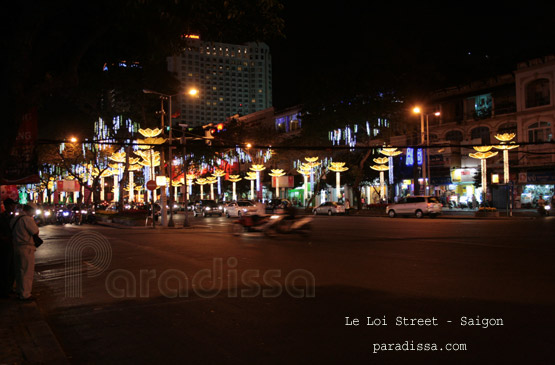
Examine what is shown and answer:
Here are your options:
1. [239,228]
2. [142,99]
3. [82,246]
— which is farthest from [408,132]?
[82,246]

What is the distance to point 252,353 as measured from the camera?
18.0 feet

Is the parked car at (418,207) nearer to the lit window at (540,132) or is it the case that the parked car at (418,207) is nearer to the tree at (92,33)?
the lit window at (540,132)

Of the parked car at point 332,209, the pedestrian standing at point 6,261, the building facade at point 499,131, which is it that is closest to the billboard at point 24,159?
the pedestrian standing at point 6,261

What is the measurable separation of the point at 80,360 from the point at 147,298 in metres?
3.11

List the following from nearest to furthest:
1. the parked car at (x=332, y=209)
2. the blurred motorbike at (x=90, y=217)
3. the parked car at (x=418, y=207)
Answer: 1. the parked car at (x=418, y=207)
2. the blurred motorbike at (x=90, y=217)
3. the parked car at (x=332, y=209)

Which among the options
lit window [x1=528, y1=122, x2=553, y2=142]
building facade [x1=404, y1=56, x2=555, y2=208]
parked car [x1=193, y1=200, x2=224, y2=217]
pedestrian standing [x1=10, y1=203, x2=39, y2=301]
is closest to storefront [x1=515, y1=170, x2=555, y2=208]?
building facade [x1=404, y1=56, x2=555, y2=208]

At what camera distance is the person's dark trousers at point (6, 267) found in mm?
8672

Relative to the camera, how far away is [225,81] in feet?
554

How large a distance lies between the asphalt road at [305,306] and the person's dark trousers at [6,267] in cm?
79

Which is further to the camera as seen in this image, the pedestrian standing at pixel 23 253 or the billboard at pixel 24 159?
the pedestrian standing at pixel 23 253

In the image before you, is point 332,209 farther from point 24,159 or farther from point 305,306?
point 24,159

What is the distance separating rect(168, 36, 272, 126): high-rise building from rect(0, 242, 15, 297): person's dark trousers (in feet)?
510

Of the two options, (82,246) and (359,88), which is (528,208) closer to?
(359,88)

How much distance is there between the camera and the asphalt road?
5547 millimetres
